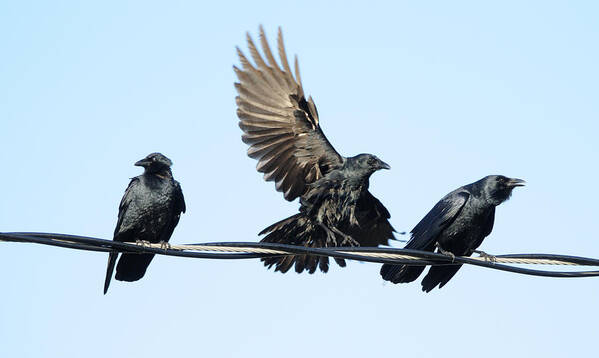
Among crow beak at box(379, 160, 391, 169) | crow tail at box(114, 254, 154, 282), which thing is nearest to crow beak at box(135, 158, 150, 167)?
crow tail at box(114, 254, 154, 282)

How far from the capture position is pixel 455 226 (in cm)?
848

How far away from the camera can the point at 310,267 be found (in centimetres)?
998

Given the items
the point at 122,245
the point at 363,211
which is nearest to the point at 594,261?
the point at 122,245

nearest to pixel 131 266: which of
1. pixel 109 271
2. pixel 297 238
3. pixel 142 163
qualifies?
pixel 109 271

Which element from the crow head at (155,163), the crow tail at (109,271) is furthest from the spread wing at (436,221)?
the crow tail at (109,271)

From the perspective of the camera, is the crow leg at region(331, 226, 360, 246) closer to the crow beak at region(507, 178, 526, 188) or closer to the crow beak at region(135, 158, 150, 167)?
the crow beak at region(507, 178, 526, 188)

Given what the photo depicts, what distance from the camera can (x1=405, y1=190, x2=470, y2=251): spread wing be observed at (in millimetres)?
8406

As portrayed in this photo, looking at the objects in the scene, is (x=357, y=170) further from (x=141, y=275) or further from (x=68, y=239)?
(x=68, y=239)

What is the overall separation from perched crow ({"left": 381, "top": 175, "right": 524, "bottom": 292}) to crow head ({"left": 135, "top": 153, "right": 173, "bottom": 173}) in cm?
238

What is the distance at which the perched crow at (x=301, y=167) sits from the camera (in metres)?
9.59

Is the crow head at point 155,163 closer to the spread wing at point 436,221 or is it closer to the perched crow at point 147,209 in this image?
the perched crow at point 147,209

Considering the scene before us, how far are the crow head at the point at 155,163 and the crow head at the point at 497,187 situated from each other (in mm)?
3100

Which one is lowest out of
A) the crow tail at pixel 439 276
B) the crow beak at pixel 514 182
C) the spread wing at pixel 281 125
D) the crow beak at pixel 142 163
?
the crow tail at pixel 439 276

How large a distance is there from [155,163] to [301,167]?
72.0 inches
